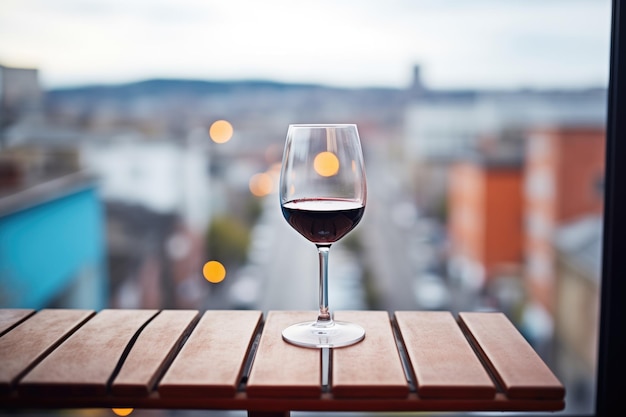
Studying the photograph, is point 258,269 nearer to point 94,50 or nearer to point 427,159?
point 427,159

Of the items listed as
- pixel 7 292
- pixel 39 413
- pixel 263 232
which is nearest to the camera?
pixel 39 413

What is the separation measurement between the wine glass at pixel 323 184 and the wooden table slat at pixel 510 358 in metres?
0.22

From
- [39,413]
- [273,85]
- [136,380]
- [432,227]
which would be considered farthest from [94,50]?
[136,380]

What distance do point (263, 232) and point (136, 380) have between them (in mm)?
2866

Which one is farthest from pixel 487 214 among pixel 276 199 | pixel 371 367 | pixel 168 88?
pixel 371 367

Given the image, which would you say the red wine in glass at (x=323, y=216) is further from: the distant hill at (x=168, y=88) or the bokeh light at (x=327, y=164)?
the distant hill at (x=168, y=88)

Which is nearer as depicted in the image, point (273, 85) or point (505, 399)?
point (505, 399)

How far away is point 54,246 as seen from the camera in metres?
3.73

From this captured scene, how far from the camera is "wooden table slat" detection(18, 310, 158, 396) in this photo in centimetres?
104

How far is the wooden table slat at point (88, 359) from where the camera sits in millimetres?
1043

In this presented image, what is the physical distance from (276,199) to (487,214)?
4.24 feet

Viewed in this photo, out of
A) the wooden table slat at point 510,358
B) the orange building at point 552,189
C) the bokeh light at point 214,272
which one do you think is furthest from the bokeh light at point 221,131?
the wooden table slat at point 510,358

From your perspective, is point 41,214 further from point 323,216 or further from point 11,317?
point 323,216

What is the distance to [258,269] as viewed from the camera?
12.9 ft
